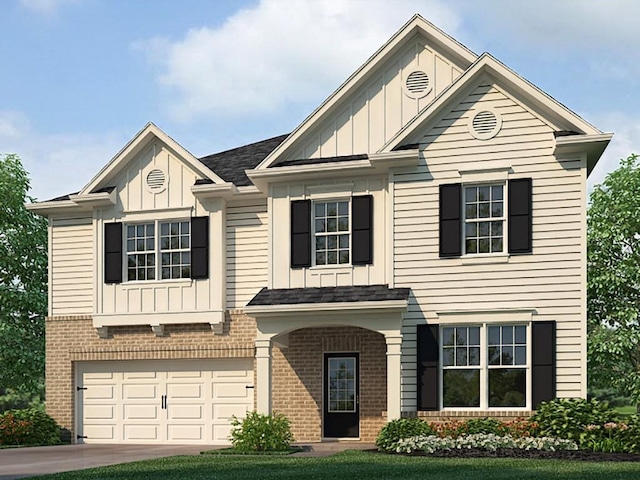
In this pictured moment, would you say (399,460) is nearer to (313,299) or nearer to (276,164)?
(313,299)

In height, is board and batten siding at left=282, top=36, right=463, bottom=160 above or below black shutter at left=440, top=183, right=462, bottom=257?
above

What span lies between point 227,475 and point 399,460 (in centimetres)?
372

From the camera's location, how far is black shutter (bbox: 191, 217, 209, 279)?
24.1 meters

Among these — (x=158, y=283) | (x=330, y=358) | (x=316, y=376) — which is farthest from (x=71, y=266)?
(x=330, y=358)

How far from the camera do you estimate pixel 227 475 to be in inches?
610

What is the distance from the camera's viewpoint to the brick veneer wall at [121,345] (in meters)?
24.0


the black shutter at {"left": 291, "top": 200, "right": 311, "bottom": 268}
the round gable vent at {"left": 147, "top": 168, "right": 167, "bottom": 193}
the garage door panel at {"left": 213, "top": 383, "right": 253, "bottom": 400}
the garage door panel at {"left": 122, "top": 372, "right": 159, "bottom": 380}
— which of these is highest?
the round gable vent at {"left": 147, "top": 168, "right": 167, "bottom": 193}

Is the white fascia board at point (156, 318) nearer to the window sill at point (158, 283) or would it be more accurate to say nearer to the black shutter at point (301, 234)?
the window sill at point (158, 283)

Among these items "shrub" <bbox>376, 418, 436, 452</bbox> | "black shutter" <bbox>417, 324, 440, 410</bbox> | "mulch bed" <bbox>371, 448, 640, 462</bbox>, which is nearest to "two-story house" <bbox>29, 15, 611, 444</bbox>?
"black shutter" <bbox>417, 324, 440, 410</bbox>

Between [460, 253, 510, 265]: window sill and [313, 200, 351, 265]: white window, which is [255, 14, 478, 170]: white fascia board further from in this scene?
[460, 253, 510, 265]: window sill

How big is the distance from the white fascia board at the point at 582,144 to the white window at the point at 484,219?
1568 millimetres

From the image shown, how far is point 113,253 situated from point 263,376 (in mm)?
5775

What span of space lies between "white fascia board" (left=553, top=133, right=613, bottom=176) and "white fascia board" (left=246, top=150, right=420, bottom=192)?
313 cm

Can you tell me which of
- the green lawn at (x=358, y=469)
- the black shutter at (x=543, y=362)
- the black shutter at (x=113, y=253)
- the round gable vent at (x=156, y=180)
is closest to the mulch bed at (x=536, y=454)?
the green lawn at (x=358, y=469)
